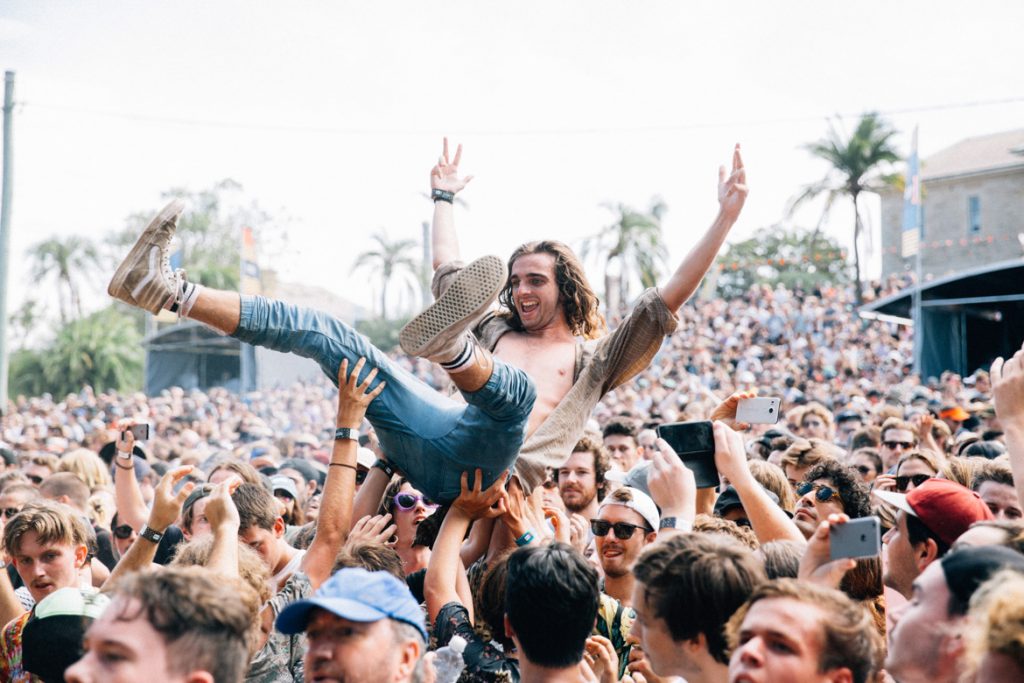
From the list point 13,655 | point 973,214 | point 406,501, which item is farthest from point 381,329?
point 13,655

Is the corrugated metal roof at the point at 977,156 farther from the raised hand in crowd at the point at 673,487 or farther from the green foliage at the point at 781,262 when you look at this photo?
the raised hand in crowd at the point at 673,487

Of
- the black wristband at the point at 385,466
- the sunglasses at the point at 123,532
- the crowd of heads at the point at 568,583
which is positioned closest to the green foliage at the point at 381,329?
the sunglasses at the point at 123,532

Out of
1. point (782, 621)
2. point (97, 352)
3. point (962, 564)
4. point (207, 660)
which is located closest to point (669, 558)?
point (782, 621)

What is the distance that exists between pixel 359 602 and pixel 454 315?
129 centimetres

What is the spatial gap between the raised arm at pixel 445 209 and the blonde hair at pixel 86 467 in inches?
158

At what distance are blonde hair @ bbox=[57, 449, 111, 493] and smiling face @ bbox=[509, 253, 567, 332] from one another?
4317mm

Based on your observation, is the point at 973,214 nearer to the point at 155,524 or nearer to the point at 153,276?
the point at 153,276

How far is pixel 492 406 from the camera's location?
4051 mm

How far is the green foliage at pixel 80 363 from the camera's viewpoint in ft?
153

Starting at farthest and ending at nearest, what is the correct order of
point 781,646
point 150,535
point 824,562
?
point 150,535 < point 824,562 < point 781,646

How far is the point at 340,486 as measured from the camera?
3994 mm

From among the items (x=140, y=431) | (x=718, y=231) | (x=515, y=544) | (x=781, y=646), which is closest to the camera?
(x=781, y=646)

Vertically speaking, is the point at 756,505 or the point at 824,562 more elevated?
the point at 824,562

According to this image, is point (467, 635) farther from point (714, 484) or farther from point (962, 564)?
point (962, 564)
